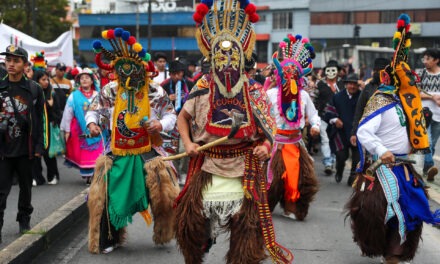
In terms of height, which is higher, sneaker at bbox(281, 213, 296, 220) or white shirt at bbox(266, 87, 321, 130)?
white shirt at bbox(266, 87, 321, 130)

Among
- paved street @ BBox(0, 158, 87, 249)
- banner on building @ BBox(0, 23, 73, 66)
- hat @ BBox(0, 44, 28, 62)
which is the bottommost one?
paved street @ BBox(0, 158, 87, 249)

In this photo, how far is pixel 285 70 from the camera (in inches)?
326

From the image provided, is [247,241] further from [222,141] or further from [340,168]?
[340,168]

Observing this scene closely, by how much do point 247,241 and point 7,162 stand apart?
302 centimetres

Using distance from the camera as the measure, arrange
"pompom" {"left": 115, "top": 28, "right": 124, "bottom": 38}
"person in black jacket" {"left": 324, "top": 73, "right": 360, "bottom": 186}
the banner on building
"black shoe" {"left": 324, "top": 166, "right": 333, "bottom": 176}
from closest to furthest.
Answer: "pompom" {"left": 115, "top": 28, "right": 124, "bottom": 38}
"person in black jacket" {"left": 324, "top": 73, "right": 360, "bottom": 186}
the banner on building
"black shoe" {"left": 324, "top": 166, "right": 333, "bottom": 176}

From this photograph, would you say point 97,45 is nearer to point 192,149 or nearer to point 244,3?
point 244,3

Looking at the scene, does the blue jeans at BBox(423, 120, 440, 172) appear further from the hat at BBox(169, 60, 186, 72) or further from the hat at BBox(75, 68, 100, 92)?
the hat at BBox(75, 68, 100, 92)

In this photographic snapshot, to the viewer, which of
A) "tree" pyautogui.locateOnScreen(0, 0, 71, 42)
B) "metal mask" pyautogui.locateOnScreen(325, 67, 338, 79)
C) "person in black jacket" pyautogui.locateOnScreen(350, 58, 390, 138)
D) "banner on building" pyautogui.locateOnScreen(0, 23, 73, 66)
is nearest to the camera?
"person in black jacket" pyautogui.locateOnScreen(350, 58, 390, 138)

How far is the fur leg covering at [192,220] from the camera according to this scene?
5.05 meters

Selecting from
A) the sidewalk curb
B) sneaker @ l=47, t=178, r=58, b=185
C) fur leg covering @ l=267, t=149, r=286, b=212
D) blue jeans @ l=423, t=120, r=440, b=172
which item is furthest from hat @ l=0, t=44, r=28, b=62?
blue jeans @ l=423, t=120, r=440, b=172

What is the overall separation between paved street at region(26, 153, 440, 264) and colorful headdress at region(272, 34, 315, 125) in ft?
4.69

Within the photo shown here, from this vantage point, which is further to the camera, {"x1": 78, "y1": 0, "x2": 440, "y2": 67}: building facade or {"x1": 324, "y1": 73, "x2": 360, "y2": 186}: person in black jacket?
{"x1": 78, "y1": 0, "x2": 440, "y2": 67}: building facade

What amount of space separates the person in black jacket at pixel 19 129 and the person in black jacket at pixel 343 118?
232 inches

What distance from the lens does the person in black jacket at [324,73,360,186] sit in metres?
11.1
